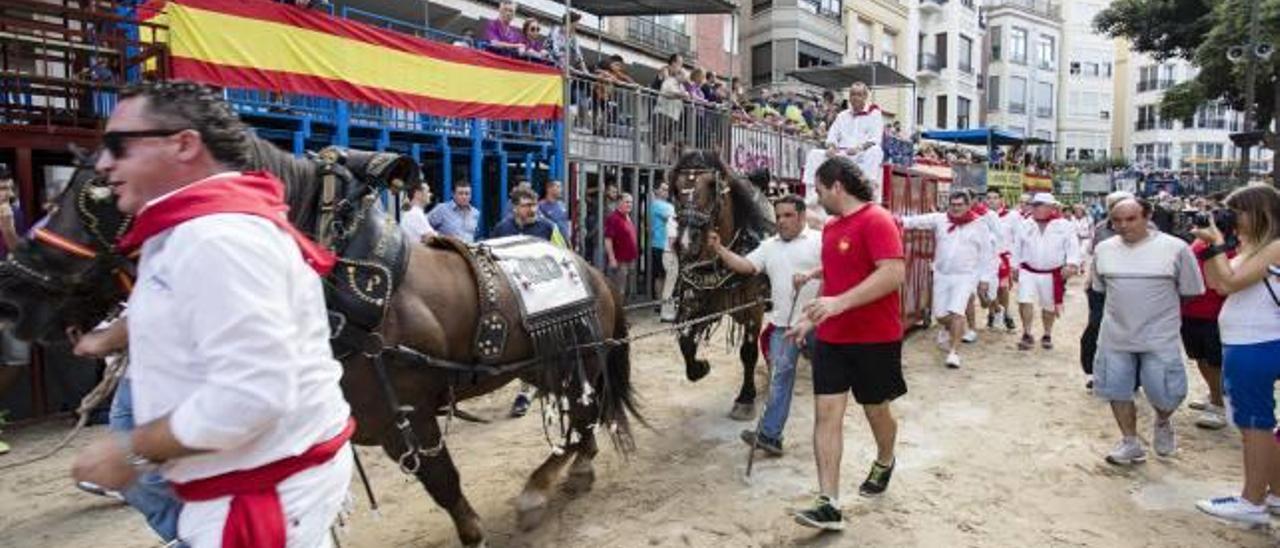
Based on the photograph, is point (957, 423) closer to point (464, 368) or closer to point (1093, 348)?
point (1093, 348)

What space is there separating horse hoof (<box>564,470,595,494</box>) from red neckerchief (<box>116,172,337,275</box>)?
3287 millimetres

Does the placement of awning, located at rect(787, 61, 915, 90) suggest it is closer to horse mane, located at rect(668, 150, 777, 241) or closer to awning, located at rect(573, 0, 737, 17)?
awning, located at rect(573, 0, 737, 17)

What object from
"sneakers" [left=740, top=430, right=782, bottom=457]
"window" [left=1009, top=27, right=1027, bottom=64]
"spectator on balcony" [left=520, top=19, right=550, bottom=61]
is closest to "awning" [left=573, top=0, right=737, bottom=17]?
"spectator on balcony" [left=520, top=19, right=550, bottom=61]

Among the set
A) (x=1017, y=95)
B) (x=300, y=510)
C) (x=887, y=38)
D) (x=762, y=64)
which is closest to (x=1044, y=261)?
(x=300, y=510)

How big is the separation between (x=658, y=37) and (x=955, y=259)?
17073 mm

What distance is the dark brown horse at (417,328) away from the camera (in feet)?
8.35

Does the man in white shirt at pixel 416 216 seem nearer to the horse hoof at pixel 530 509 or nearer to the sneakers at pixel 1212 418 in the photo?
the horse hoof at pixel 530 509

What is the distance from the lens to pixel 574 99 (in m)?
10.7

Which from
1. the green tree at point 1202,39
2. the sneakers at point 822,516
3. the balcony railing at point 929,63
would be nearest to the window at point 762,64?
the green tree at point 1202,39

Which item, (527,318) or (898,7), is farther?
(898,7)

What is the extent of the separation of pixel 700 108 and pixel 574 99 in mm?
2606

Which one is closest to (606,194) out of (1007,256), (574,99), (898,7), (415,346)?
(574,99)

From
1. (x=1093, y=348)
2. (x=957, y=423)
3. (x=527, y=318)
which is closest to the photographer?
(x=527, y=318)

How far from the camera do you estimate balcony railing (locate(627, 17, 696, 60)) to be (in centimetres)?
2377
